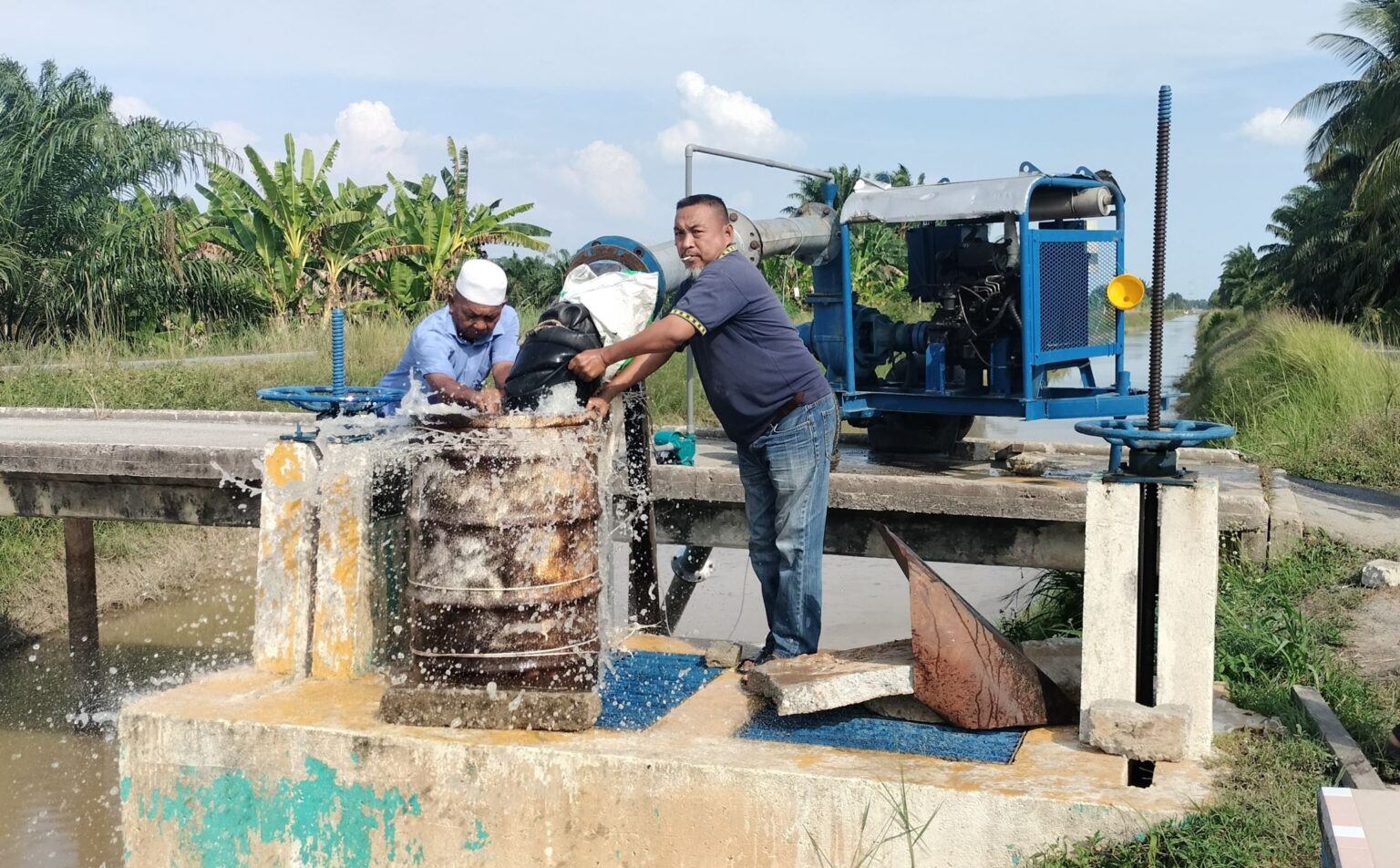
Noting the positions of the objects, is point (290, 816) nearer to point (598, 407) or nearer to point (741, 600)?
point (598, 407)

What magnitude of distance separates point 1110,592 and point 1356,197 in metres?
23.5

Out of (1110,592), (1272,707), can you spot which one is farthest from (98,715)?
(1272,707)

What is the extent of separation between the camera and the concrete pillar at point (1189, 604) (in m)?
4.20

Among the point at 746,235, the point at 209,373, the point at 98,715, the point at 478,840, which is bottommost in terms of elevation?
the point at 98,715

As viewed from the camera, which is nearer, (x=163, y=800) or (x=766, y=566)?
(x=163, y=800)

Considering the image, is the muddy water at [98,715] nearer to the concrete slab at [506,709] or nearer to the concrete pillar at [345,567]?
the concrete pillar at [345,567]

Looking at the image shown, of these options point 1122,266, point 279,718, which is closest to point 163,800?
point 279,718

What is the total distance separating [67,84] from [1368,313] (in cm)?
2805

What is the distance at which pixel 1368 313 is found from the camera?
98.5ft

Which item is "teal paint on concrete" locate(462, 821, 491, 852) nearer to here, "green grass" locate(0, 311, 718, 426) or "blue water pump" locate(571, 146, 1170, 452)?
"blue water pump" locate(571, 146, 1170, 452)

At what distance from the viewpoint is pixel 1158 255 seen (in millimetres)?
4457

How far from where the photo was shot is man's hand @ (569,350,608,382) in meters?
4.70

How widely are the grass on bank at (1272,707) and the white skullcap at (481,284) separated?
3.13 meters

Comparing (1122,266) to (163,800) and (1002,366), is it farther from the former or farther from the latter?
(163,800)
